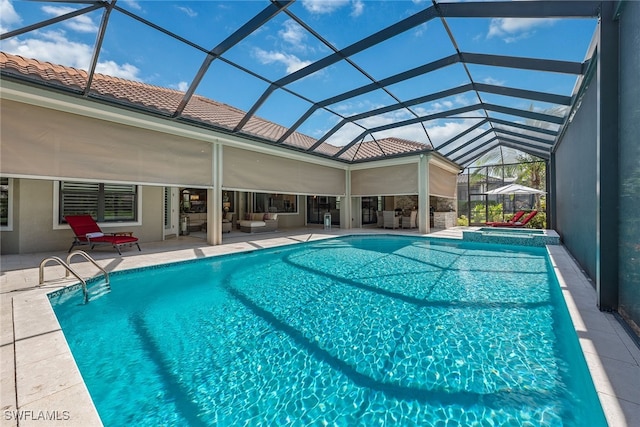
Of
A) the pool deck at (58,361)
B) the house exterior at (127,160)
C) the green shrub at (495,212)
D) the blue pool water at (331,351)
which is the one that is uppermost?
the house exterior at (127,160)

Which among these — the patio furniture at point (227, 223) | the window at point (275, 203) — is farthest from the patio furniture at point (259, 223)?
the window at point (275, 203)

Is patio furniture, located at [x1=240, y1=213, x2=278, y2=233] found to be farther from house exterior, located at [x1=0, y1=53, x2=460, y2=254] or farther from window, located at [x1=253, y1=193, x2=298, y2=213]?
house exterior, located at [x1=0, y1=53, x2=460, y2=254]

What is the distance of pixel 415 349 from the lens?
3.27m

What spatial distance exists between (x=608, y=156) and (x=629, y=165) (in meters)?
0.41

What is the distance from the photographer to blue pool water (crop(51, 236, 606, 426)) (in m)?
2.32

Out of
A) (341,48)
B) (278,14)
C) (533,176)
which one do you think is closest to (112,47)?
(278,14)

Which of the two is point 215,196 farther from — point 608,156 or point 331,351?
point 608,156

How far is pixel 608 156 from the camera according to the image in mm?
3516

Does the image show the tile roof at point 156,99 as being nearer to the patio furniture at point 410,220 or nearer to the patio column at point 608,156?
the patio furniture at point 410,220

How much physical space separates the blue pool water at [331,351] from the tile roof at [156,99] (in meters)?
4.64

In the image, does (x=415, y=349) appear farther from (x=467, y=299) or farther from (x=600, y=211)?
(x=600, y=211)

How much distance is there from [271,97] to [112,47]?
3.65 m

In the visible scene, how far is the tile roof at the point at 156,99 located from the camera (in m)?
6.25

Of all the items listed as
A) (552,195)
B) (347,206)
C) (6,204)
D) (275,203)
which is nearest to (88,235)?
(6,204)
